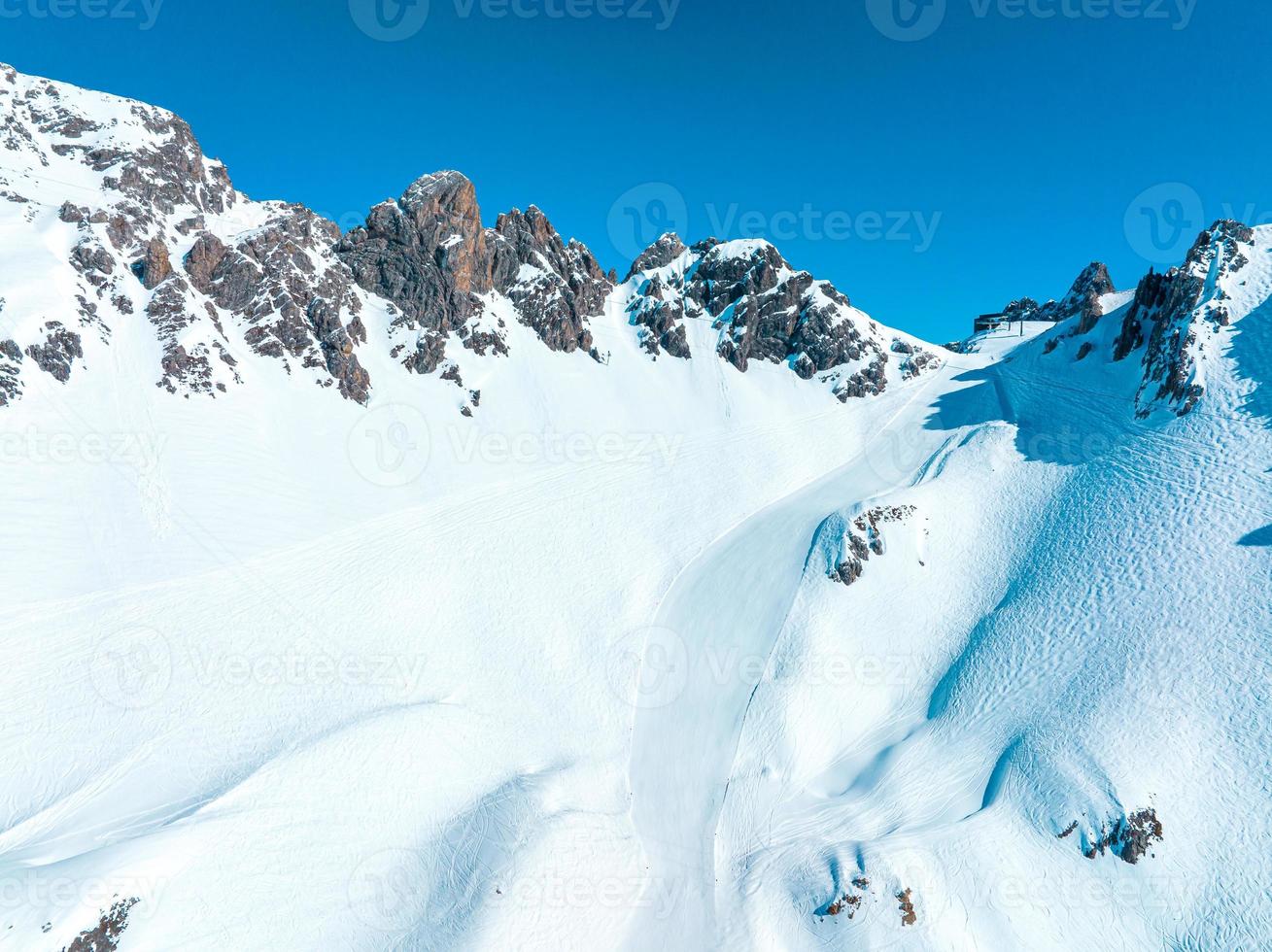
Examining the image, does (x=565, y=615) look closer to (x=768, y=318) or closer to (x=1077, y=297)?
(x=768, y=318)

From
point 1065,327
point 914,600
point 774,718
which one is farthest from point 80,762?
point 1065,327

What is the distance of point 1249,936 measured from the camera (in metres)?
16.6

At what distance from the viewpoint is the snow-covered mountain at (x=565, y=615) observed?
1888 cm

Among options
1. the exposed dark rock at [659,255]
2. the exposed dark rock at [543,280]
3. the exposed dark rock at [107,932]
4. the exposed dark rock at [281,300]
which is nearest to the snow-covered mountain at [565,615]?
the exposed dark rock at [107,932]

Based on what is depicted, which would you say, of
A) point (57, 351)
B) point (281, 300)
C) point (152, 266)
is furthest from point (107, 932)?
point (152, 266)

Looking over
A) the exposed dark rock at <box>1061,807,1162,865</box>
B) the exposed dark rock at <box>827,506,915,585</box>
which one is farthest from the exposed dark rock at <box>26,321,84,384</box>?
the exposed dark rock at <box>1061,807,1162,865</box>

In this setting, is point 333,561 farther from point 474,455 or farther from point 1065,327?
point 1065,327

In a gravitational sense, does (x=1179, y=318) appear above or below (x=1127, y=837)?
above

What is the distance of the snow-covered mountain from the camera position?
1888 centimetres

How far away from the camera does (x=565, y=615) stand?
33.3 m

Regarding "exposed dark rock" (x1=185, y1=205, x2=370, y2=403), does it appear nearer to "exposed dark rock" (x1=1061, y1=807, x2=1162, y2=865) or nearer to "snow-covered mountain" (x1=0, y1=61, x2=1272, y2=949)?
"snow-covered mountain" (x1=0, y1=61, x2=1272, y2=949)

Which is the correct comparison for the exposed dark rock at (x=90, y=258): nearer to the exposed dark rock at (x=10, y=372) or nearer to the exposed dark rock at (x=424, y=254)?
the exposed dark rock at (x=10, y=372)

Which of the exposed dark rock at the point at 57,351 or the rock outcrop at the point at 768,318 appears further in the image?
the rock outcrop at the point at 768,318

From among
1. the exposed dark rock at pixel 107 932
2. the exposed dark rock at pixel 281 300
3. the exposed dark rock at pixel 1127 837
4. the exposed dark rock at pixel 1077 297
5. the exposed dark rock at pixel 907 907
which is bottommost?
the exposed dark rock at pixel 1127 837
